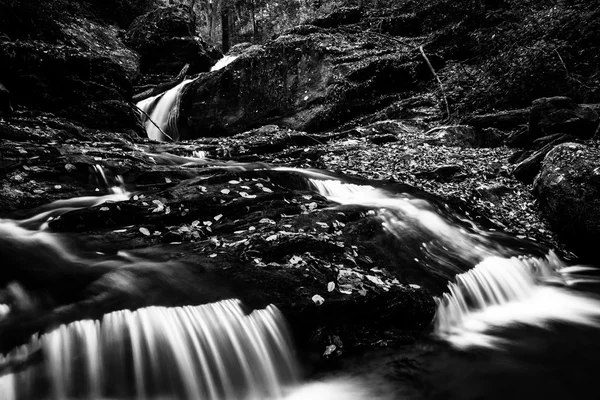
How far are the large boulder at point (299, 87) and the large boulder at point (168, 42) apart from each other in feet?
16.2

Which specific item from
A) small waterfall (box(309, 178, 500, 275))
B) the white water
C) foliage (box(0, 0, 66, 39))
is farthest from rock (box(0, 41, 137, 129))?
the white water

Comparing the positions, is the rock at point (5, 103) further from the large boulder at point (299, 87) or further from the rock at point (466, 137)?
the rock at point (466, 137)

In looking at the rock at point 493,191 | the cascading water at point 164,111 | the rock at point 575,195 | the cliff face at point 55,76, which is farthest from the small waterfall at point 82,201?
the cascading water at point 164,111

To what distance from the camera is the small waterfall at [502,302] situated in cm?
415

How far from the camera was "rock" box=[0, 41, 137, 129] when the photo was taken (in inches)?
328

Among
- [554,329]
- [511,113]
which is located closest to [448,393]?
[554,329]

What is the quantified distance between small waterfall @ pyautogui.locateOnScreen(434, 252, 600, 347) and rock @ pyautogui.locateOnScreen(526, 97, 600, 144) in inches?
151

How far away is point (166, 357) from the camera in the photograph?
3033 mm

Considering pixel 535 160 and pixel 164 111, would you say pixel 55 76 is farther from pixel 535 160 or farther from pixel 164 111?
pixel 535 160

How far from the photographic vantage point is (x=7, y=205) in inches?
184

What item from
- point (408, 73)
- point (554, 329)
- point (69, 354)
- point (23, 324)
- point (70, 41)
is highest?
point (70, 41)

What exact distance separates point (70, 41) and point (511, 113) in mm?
14162

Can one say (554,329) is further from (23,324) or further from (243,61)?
(243,61)

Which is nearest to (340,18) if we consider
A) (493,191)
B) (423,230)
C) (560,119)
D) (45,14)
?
(45,14)
